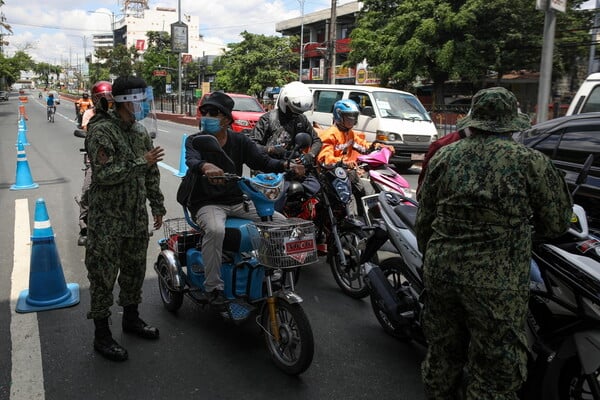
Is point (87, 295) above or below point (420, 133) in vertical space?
below

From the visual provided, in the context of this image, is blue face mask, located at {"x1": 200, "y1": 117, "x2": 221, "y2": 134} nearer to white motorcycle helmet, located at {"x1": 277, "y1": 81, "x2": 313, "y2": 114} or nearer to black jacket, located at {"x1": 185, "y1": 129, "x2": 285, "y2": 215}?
black jacket, located at {"x1": 185, "y1": 129, "x2": 285, "y2": 215}

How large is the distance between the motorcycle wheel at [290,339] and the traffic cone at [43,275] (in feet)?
6.44

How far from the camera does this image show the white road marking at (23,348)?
3.11 metres

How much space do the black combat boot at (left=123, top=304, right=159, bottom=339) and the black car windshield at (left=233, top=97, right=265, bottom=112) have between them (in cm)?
1523

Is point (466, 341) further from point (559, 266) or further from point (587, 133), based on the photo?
point (587, 133)

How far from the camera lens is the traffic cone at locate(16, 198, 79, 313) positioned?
4297mm

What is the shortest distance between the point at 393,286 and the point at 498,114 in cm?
181

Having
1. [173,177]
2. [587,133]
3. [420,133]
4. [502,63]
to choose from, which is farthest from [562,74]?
[587,133]

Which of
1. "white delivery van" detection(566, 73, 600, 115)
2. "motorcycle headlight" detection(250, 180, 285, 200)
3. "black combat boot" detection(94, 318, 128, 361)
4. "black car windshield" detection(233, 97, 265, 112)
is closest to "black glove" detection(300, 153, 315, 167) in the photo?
"motorcycle headlight" detection(250, 180, 285, 200)

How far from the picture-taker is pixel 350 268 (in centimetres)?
473

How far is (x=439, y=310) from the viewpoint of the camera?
2.51 metres

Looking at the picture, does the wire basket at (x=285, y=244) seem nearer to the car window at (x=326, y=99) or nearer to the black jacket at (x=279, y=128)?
the black jacket at (x=279, y=128)

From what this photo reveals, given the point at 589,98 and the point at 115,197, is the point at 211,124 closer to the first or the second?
the point at 115,197

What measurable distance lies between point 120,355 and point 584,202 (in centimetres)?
328
